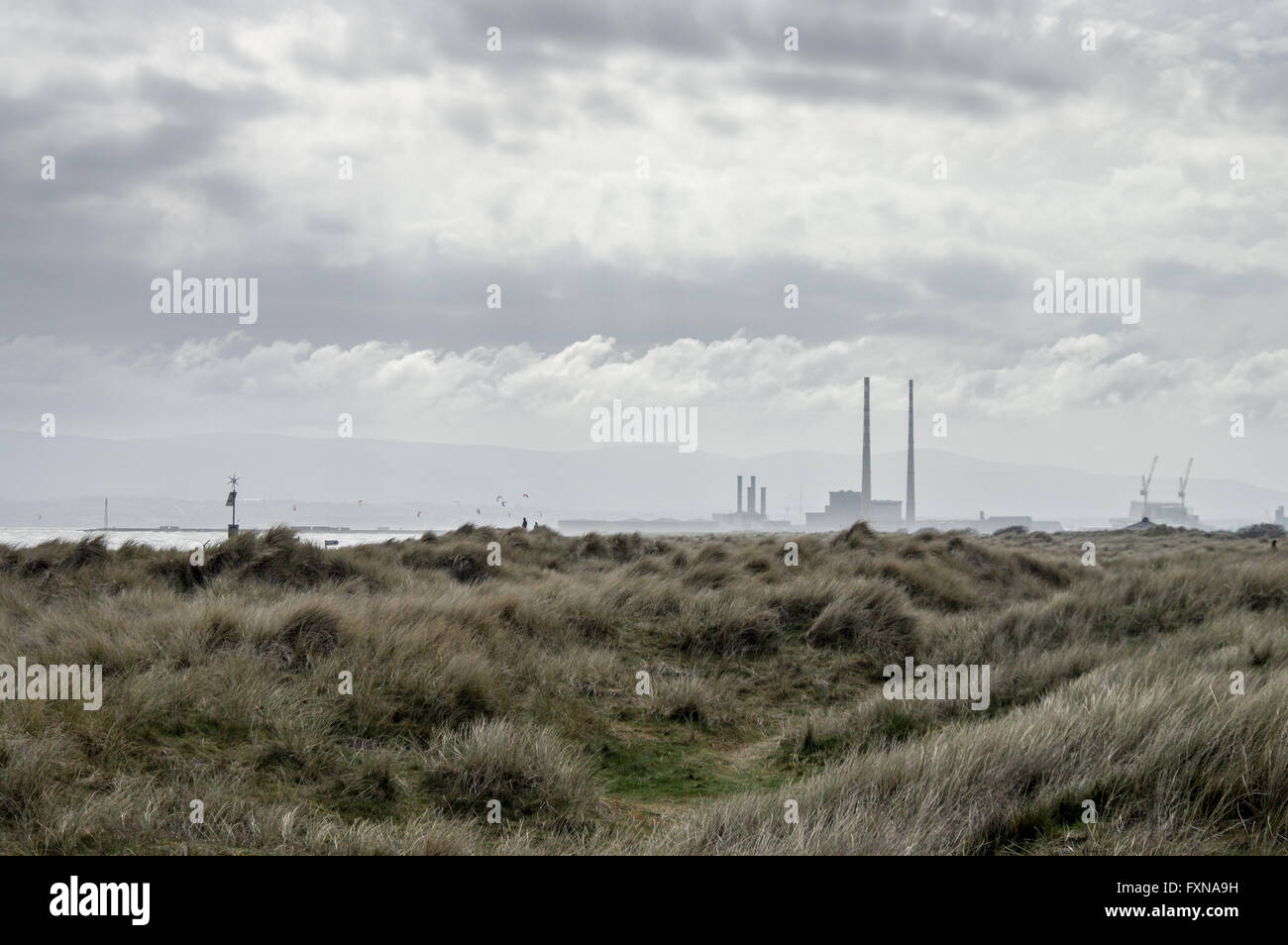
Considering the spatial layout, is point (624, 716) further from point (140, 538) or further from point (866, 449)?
point (866, 449)

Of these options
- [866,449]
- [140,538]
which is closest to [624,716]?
[140,538]

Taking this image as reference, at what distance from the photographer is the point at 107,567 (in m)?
16.1

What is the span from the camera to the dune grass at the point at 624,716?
514 centimetres

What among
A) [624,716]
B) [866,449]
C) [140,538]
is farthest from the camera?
[866,449]

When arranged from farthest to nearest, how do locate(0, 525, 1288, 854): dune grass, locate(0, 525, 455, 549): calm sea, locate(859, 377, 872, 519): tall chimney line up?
locate(859, 377, 872, 519): tall chimney, locate(0, 525, 455, 549): calm sea, locate(0, 525, 1288, 854): dune grass

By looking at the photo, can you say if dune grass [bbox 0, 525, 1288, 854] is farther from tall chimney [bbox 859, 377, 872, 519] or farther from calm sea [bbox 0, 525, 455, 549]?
tall chimney [bbox 859, 377, 872, 519]

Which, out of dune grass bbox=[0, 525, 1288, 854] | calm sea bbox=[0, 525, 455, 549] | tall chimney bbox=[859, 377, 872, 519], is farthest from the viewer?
tall chimney bbox=[859, 377, 872, 519]

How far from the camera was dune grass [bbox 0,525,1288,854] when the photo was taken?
5.14 meters

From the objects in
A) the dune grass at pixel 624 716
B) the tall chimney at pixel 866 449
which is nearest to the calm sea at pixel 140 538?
the dune grass at pixel 624 716

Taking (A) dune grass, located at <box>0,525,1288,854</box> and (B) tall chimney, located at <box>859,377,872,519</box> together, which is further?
(B) tall chimney, located at <box>859,377,872,519</box>

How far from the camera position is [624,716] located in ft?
33.1

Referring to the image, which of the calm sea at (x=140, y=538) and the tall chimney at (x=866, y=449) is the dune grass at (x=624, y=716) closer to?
the calm sea at (x=140, y=538)

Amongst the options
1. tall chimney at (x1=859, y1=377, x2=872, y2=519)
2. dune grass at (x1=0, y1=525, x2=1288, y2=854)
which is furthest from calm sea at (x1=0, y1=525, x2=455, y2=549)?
tall chimney at (x1=859, y1=377, x2=872, y2=519)
